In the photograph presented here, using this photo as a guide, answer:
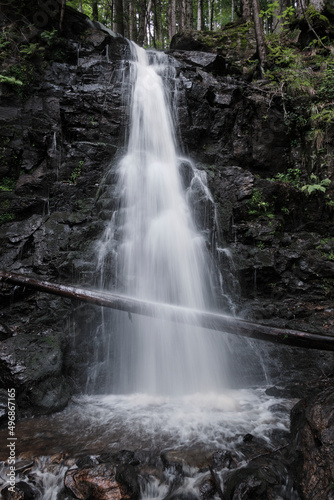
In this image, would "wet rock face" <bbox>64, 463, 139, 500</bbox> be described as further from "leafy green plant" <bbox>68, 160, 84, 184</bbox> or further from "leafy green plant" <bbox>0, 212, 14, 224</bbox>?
"leafy green plant" <bbox>68, 160, 84, 184</bbox>

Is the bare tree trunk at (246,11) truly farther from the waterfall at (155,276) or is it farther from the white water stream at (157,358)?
the white water stream at (157,358)

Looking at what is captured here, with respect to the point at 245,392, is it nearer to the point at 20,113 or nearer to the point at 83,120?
the point at 83,120

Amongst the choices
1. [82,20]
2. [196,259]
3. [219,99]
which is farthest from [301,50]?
[196,259]

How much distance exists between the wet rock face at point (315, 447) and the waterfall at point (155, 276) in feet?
7.38

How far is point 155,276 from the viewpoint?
6484 millimetres

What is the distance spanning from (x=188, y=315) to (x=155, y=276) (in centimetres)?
272

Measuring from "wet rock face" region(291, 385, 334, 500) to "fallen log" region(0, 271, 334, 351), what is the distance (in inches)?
24.0

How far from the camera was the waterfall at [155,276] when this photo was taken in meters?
5.28

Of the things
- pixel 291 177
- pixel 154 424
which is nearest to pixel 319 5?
pixel 291 177

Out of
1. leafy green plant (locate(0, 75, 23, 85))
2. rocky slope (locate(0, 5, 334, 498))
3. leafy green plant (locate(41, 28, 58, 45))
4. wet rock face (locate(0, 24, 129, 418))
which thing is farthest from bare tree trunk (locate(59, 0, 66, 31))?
leafy green plant (locate(0, 75, 23, 85))

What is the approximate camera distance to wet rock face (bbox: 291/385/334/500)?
2426 millimetres

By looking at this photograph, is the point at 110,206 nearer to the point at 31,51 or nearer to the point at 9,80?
the point at 9,80

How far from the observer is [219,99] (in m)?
10.6

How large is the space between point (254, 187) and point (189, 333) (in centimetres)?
462
